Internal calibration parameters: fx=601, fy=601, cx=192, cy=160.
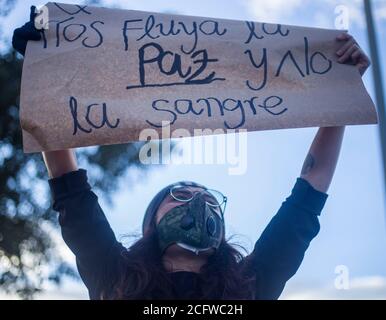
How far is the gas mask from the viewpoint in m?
2.18

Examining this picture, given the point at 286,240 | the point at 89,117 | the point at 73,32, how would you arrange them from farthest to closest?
the point at 73,32 → the point at 286,240 → the point at 89,117

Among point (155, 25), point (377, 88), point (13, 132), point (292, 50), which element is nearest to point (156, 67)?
point (155, 25)

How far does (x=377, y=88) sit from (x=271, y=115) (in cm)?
85

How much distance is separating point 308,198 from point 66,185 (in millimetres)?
912

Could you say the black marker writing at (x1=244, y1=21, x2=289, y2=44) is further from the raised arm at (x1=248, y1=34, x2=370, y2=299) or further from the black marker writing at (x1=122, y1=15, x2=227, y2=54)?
the raised arm at (x1=248, y1=34, x2=370, y2=299)

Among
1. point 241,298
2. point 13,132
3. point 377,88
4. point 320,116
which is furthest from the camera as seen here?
point 13,132

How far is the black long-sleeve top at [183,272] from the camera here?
6.97ft

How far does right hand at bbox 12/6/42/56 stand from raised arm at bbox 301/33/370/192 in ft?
3.88

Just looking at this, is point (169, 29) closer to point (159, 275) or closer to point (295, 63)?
point (295, 63)

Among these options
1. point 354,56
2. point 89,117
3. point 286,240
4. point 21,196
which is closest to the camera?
point 89,117

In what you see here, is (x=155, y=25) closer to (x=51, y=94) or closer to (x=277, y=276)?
(x=51, y=94)

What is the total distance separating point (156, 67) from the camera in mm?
2291

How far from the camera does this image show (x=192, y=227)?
220 cm

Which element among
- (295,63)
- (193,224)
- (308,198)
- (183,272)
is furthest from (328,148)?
(183,272)
